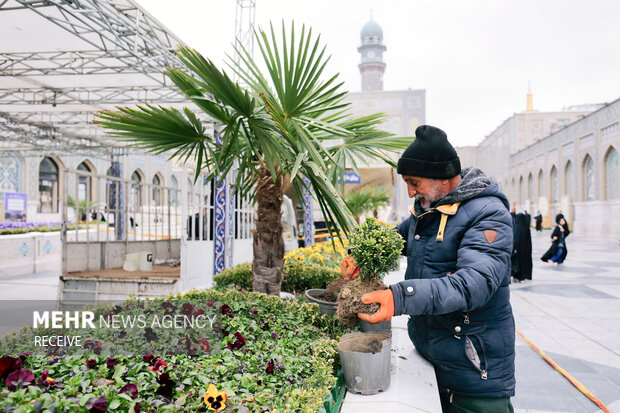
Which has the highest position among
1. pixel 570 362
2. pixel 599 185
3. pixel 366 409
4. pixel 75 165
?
pixel 75 165

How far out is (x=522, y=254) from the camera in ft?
27.5

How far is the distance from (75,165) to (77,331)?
28.5 metres

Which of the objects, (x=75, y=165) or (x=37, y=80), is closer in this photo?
(x=37, y=80)

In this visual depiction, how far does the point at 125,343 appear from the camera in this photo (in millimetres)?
1927

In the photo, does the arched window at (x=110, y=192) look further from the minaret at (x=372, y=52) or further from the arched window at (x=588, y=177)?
the minaret at (x=372, y=52)

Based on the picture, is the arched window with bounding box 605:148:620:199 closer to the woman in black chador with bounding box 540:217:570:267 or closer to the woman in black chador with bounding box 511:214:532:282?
the woman in black chador with bounding box 540:217:570:267

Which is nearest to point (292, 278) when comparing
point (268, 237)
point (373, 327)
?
point (268, 237)

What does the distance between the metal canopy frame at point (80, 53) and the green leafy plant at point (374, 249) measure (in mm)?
6679

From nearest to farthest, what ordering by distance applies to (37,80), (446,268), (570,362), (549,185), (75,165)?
(446,268) → (570,362) → (37,80) → (75,165) → (549,185)

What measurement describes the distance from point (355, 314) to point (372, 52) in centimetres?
Answer: 9138

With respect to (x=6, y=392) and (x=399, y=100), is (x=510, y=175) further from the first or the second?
(x=6, y=392)

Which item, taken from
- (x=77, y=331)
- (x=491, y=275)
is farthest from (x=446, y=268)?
(x=77, y=331)

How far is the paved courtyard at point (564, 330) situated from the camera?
3.16m

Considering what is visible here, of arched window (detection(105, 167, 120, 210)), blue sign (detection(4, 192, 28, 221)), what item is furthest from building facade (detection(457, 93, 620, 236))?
blue sign (detection(4, 192, 28, 221))
